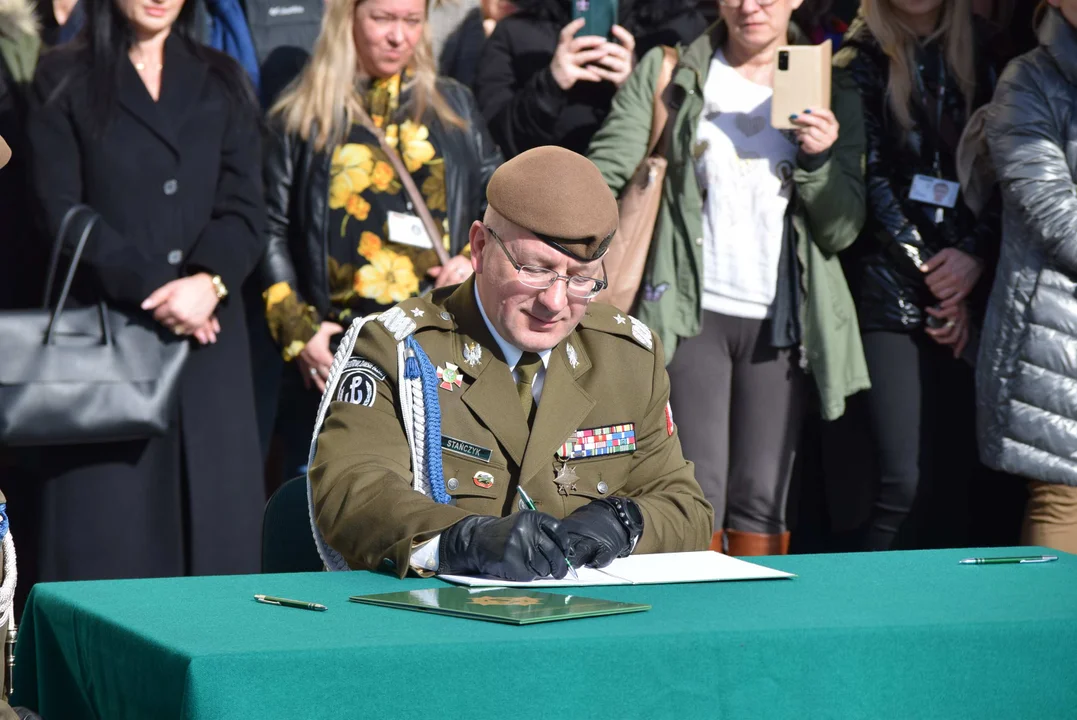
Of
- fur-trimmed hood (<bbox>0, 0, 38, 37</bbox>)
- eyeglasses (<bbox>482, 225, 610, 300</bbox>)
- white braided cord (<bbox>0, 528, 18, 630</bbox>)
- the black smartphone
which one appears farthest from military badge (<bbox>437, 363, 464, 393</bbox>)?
fur-trimmed hood (<bbox>0, 0, 38, 37</bbox>)

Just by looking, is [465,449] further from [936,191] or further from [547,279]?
[936,191]

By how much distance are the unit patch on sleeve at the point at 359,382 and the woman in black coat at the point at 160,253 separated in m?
1.59

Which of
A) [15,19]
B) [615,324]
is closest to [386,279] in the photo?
[15,19]

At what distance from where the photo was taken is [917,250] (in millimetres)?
4812

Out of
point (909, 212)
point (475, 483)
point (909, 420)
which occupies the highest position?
point (909, 212)

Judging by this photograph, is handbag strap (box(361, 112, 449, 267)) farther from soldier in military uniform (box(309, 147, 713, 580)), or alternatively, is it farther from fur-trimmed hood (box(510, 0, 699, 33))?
soldier in military uniform (box(309, 147, 713, 580))

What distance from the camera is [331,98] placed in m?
4.76

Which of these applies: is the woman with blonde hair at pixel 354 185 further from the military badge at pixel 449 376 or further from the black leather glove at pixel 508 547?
the black leather glove at pixel 508 547

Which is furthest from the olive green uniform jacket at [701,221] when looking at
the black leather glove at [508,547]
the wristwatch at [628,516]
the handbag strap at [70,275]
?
the black leather glove at [508,547]

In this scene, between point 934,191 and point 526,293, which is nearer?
point 526,293

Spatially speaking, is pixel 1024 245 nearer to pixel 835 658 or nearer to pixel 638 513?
pixel 638 513

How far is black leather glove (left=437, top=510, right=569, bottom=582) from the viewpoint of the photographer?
252 centimetres

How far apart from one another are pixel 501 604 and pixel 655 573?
1.36 feet

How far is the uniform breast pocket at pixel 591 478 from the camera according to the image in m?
3.04
